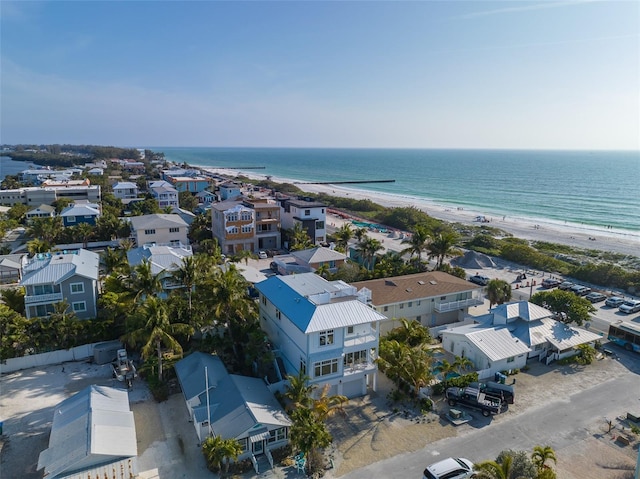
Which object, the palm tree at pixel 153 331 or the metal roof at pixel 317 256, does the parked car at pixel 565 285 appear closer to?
the metal roof at pixel 317 256

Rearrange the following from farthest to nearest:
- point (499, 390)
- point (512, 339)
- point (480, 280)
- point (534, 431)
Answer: point (480, 280)
point (512, 339)
point (499, 390)
point (534, 431)

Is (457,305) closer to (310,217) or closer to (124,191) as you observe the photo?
(310,217)

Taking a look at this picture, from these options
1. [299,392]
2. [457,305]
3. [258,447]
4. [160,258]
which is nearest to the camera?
[258,447]

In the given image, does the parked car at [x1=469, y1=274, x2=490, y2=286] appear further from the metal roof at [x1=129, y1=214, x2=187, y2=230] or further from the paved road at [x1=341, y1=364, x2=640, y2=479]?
the metal roof at [x1=129, y1=214, x2=187, y2=230]

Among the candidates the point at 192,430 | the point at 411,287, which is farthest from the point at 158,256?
the point at 411,287

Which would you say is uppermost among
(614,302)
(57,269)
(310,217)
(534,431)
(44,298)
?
(310,217)

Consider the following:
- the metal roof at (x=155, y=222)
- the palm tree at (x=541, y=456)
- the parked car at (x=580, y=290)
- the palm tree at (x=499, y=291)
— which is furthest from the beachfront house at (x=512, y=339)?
the metal roof at (x=155, y=222)

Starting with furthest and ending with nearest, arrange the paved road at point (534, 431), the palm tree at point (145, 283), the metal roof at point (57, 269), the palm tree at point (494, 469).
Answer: the metal roof at point (57, 269), the palm tree at point (145, 283), the paved road at point (534, 431), the palm tree at point (494, 469)
